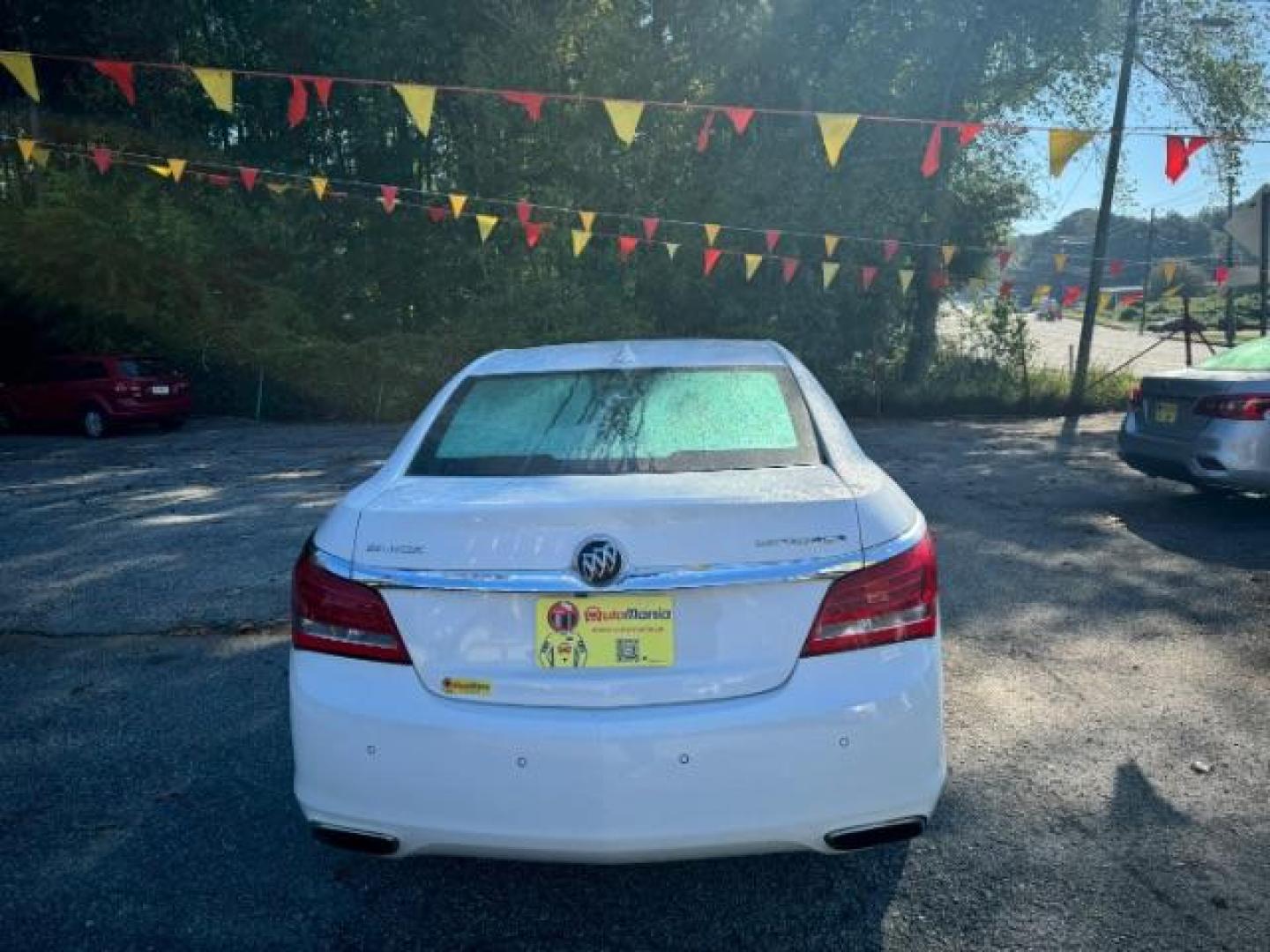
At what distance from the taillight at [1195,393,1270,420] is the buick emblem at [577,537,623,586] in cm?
690

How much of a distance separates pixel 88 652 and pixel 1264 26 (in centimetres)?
2586

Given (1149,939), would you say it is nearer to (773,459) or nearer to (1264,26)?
(773,459)

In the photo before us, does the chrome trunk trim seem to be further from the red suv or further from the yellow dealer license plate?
the red suv

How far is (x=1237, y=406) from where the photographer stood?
24.0 feet

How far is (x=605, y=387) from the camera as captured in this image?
10.6 ft

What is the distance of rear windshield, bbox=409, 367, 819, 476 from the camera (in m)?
2.74

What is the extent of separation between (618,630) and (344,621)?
70 centimetres

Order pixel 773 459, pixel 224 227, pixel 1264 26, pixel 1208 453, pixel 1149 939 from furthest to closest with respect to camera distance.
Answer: pixel 224 227, pixel 1264 26, pixel 1208 453, pixel 773 459, pixel 1149 939

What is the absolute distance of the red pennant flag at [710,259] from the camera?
711 inches

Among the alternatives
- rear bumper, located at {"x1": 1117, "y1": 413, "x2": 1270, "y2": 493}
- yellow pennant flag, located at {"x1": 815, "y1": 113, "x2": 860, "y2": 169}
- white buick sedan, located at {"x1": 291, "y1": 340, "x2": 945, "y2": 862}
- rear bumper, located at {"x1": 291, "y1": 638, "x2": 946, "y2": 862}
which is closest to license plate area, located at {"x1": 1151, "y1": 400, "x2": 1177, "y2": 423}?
rear bumper, located at {"x1": 1117, "y1": 413, "x2": 1270, "y2": 493}

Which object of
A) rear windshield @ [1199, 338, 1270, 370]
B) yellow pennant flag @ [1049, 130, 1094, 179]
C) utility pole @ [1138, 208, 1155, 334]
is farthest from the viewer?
utility pole @ [1138, 208, 1155, 334]

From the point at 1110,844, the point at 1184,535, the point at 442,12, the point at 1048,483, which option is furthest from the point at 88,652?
the point at 442,12

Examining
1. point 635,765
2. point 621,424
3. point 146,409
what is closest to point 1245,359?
point 621,424

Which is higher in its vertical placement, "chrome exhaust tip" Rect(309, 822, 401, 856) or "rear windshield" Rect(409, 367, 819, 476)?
"rear windshield" Rect(409, 367, 819, 476)
